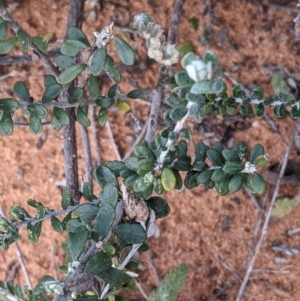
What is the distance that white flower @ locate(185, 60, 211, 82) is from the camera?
725 millimetres

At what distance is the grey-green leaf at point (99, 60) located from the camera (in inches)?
41.8

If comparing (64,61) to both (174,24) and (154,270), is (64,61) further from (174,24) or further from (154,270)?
(154,270)

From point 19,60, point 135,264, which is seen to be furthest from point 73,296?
point 19,60

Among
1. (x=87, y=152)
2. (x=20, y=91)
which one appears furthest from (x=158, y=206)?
(x=87, y=152)

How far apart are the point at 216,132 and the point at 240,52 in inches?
11.4

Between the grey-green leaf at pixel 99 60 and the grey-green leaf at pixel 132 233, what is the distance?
31cm

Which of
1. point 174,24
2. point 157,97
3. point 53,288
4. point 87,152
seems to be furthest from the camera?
point 87,152

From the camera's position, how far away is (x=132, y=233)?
3.36 ft

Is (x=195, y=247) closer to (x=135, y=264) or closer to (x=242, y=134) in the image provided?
(x=242, y=134)

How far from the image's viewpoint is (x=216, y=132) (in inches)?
73.1

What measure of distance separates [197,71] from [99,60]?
15.0 inches

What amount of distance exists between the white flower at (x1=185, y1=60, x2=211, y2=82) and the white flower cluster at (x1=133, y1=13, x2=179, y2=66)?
1.11ft

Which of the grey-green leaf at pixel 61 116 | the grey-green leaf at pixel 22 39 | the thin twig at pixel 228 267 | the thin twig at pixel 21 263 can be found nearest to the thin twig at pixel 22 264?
the thin twig at pixel 21 263

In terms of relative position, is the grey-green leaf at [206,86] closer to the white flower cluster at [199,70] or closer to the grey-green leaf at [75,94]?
the white flower cluster at [199,70]
